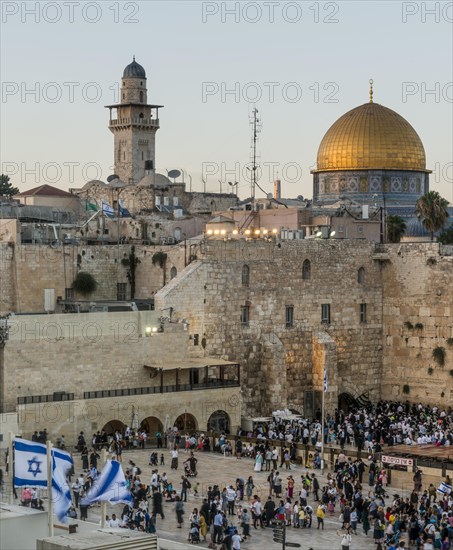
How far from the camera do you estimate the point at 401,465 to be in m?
37.6

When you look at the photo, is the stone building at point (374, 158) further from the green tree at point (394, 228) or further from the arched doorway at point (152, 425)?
the arched doorway at point (152, 425)

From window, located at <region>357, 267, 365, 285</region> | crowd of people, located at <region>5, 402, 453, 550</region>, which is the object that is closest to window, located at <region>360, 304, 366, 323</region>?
window, located at <region>357, 267, 365, 285</region>

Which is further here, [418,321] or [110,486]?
[418,321]

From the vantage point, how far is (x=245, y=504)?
34.1m

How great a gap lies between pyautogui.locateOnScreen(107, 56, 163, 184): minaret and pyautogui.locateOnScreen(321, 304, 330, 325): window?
1388 inches

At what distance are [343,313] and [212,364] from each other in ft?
28.5

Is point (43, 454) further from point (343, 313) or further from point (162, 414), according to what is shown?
point (343, 313)

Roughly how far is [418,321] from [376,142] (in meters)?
17.7

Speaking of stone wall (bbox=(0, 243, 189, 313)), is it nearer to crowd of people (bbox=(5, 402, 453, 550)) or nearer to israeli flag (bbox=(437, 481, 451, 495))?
crowd of people (bbox=(5, 402, 453, 550))

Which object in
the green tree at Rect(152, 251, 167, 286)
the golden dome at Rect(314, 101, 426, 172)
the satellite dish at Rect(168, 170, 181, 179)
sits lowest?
the green tree at Rect(152, 251, 167, 286)

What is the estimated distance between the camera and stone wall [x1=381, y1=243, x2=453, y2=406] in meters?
50.8

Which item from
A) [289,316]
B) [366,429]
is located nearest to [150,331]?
[289,316]

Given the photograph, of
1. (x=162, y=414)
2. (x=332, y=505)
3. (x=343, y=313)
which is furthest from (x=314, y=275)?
(x=332, y=505)

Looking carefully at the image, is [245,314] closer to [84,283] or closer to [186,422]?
[186,422]
